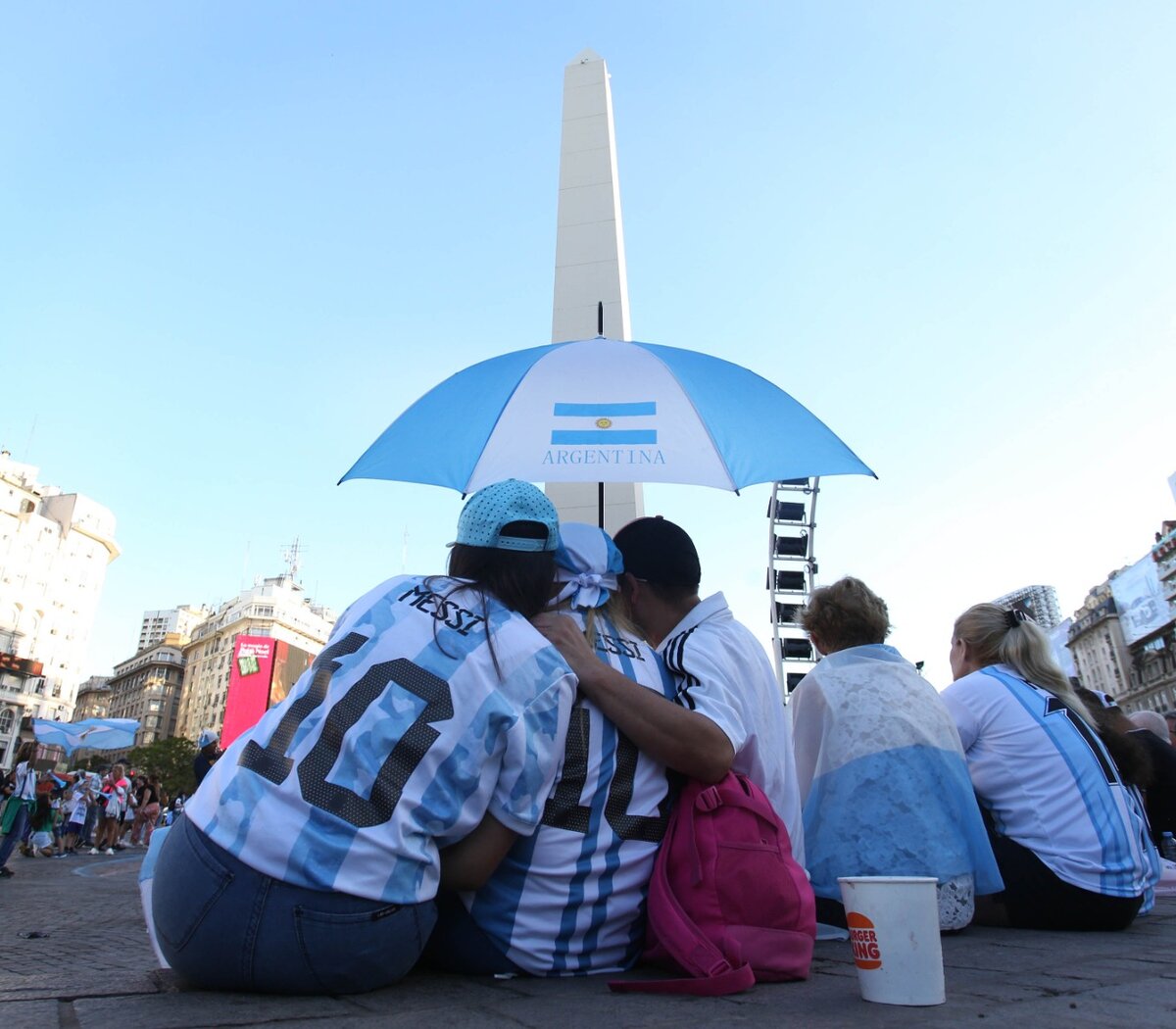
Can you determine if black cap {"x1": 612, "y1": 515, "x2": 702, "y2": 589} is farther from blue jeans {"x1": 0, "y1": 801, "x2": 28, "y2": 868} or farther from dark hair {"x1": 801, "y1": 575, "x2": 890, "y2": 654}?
blue jeans {"x1": 0, "y1": 801, "x2": 28, "y2": 868}

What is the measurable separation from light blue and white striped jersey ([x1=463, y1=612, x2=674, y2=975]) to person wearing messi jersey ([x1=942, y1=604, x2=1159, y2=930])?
1.62 m

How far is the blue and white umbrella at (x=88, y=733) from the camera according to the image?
2089cm

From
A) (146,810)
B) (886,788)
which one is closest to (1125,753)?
(886,788)

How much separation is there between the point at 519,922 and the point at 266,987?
18.0 inches

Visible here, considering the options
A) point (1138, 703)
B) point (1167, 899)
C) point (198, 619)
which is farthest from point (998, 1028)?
point (198, 619)

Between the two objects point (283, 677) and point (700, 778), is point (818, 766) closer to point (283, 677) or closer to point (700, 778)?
point (700, 778)

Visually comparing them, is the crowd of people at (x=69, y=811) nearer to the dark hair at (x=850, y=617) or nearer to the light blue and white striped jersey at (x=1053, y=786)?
the dark hair at (x=850, y=617)

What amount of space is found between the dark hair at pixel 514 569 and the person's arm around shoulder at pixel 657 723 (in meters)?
0.16

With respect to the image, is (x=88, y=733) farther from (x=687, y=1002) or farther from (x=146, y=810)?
(x=687, y=1002)

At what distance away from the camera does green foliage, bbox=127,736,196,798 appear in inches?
2174

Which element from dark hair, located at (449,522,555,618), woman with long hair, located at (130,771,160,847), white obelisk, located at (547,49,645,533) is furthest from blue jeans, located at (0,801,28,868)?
dark hair, located at (449,522,555,618)

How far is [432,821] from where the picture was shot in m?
1.47

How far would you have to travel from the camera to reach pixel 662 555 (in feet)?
7.63

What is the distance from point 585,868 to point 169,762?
2472 inches
